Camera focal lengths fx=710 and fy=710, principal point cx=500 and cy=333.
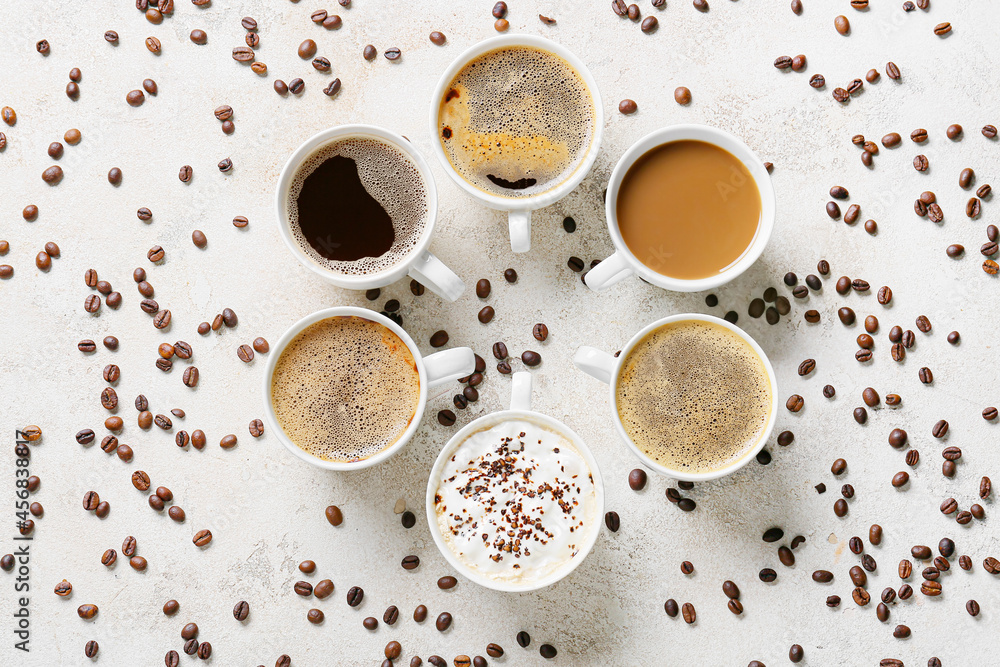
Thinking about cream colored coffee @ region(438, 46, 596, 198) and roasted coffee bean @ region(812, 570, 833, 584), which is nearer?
cream colored coffee @ region(438, 46, 596, 198)

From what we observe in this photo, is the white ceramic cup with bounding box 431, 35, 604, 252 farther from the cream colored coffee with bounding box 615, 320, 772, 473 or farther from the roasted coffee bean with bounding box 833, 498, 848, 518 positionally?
the roasted coffee bean with bounding box 833, 498, 848, 518

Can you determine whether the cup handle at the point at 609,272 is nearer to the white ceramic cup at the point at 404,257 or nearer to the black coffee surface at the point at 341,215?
the white ceramic cup at the point at 404,257

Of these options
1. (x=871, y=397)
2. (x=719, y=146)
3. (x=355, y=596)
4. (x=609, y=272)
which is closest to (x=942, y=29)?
(x=719, y=146)

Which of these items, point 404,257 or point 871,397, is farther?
point 871,397

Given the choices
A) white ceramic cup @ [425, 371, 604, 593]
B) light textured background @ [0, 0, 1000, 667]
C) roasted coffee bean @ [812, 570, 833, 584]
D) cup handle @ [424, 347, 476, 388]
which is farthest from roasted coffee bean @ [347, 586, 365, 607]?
roasted coffee bean @ [812, 570, 833, 584]

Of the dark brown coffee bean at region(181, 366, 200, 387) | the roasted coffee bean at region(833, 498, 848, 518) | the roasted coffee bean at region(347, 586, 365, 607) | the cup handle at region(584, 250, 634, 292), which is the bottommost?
the roasted coffee bean at region(347, 586, 365, 607)

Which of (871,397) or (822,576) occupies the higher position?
(871,397)

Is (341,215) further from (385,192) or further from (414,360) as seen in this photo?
(414,360)
